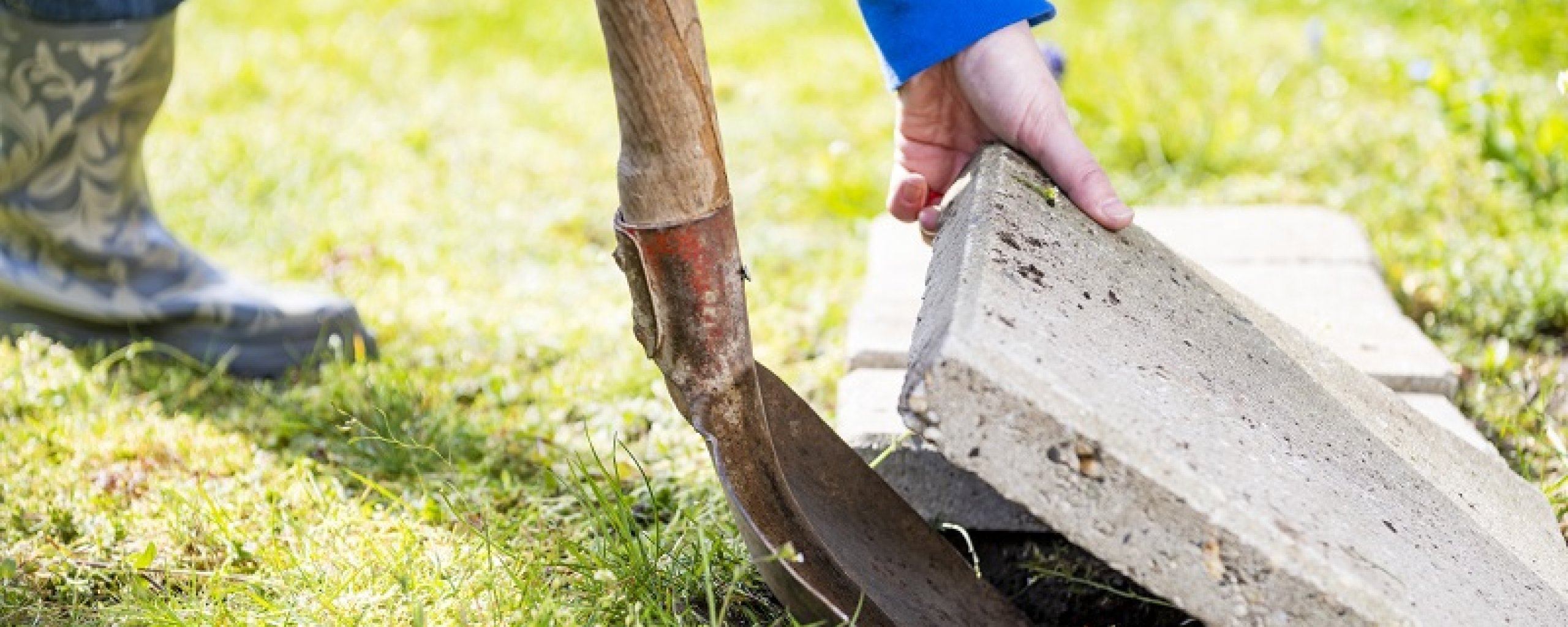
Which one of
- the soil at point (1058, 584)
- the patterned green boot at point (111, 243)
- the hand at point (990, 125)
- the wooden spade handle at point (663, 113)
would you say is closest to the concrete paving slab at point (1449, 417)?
the soil at point (1058, 584)

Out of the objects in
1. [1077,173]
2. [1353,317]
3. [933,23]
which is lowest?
[1353,317]

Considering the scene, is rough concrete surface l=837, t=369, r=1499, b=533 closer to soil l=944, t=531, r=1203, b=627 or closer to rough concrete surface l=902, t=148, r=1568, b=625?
soil l=944, t=531, r=1203, b=627

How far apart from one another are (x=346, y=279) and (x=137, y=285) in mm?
496

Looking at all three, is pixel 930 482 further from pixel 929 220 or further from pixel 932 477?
pixel 929 220

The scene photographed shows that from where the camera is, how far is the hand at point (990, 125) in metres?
1.91

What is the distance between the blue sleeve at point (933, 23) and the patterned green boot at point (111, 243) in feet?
3.68

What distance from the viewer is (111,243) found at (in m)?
2.57

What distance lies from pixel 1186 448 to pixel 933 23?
32.0 inches

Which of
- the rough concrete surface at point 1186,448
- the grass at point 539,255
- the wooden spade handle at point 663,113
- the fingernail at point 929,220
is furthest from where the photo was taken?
the fingernail at point 929,220

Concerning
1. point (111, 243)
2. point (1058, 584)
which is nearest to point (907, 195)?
point (1058, 584)

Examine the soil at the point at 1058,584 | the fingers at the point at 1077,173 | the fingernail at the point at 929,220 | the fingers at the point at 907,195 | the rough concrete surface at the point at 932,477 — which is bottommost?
the soil at the point at 1058,584

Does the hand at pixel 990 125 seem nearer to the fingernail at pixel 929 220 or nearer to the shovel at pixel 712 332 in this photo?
the fingernail at pixel 929 220

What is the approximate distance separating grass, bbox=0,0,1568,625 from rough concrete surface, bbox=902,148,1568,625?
415 millimetres

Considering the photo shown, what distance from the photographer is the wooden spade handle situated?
146 centimetres
